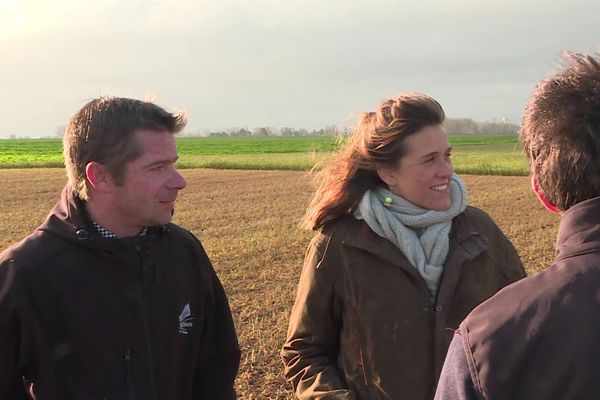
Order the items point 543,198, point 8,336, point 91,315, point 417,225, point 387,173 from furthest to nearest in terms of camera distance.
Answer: point 387,173, point 417,225, point 91,315, point 8,336, point 543,198

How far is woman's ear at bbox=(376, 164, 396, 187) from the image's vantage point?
113 inches

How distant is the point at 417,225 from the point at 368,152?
41 centimetres

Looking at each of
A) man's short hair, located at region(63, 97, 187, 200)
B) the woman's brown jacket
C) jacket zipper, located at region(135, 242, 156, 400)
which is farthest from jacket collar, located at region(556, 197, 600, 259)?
man's short hair, located at region(63, 97, 187, 200)

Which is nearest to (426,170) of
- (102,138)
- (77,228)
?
(102,138)

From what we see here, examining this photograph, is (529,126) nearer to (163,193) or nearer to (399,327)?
(399,327)

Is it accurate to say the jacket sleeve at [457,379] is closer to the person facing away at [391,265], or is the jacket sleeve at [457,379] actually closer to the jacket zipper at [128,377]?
the person facing away at [391,265]

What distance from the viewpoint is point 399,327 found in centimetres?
262

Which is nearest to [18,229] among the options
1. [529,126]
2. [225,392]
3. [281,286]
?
[281,286]

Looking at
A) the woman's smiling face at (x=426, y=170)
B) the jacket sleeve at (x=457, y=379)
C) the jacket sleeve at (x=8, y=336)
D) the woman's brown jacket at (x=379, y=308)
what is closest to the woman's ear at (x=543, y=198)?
the jacket sleeve at (x=457, y=379)

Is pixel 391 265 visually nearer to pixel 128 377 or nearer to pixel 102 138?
pixel 128 377

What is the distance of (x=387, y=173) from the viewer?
289cm

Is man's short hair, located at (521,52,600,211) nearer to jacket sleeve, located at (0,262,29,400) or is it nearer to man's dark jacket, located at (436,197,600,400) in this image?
man's dark jacket, located at (436,197,600,400)

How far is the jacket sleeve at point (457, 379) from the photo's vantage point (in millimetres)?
1357

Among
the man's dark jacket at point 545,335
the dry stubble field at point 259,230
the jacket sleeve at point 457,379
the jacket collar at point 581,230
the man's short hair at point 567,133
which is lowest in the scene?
the dry stubble field at point 259,230
